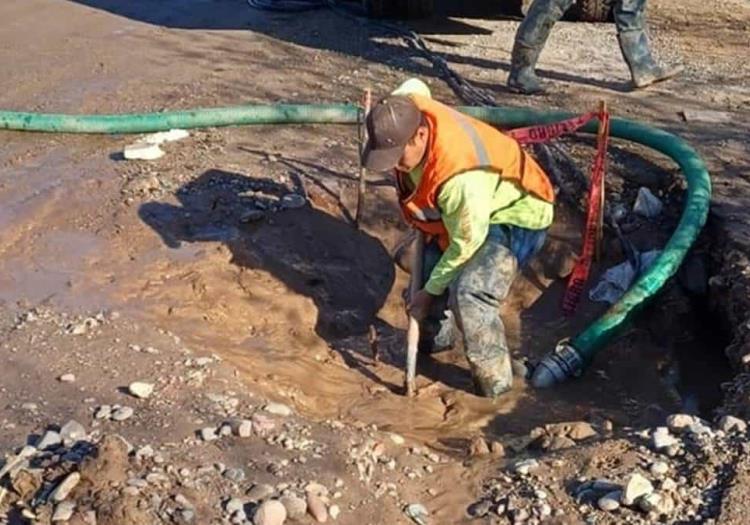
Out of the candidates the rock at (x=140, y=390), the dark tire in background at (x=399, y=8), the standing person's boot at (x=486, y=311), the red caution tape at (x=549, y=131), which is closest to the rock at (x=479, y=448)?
the standing person's boot at (x=486, y=311)

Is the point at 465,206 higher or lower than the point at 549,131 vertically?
higher

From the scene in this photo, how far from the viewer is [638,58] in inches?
359

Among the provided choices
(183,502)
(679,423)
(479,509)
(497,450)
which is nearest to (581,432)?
(497,450)

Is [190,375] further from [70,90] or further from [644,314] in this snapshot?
[70,90]

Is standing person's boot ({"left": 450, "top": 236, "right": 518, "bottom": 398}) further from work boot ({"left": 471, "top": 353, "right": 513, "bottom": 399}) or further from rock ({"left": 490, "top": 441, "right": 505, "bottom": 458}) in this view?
rock ({"left": 490, "top": 441, "right": 505, "bottom": 458})

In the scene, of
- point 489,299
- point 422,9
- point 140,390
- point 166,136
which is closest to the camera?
point 140,390

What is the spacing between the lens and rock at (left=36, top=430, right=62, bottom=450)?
4734mm

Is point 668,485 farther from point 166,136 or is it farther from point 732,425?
point 166,136

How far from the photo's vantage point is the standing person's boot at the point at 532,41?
356 inches

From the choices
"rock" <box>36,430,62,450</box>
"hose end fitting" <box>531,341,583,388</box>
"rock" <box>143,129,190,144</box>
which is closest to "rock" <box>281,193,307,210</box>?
"rock" <box>143,129,190,144</box>

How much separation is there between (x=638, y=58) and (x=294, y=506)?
566 cm

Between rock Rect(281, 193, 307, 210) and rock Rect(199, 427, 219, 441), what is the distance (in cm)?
252

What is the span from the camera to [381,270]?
711 cm

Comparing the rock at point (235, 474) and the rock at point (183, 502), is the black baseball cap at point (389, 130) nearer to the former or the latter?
the rock at point (235, 474)
